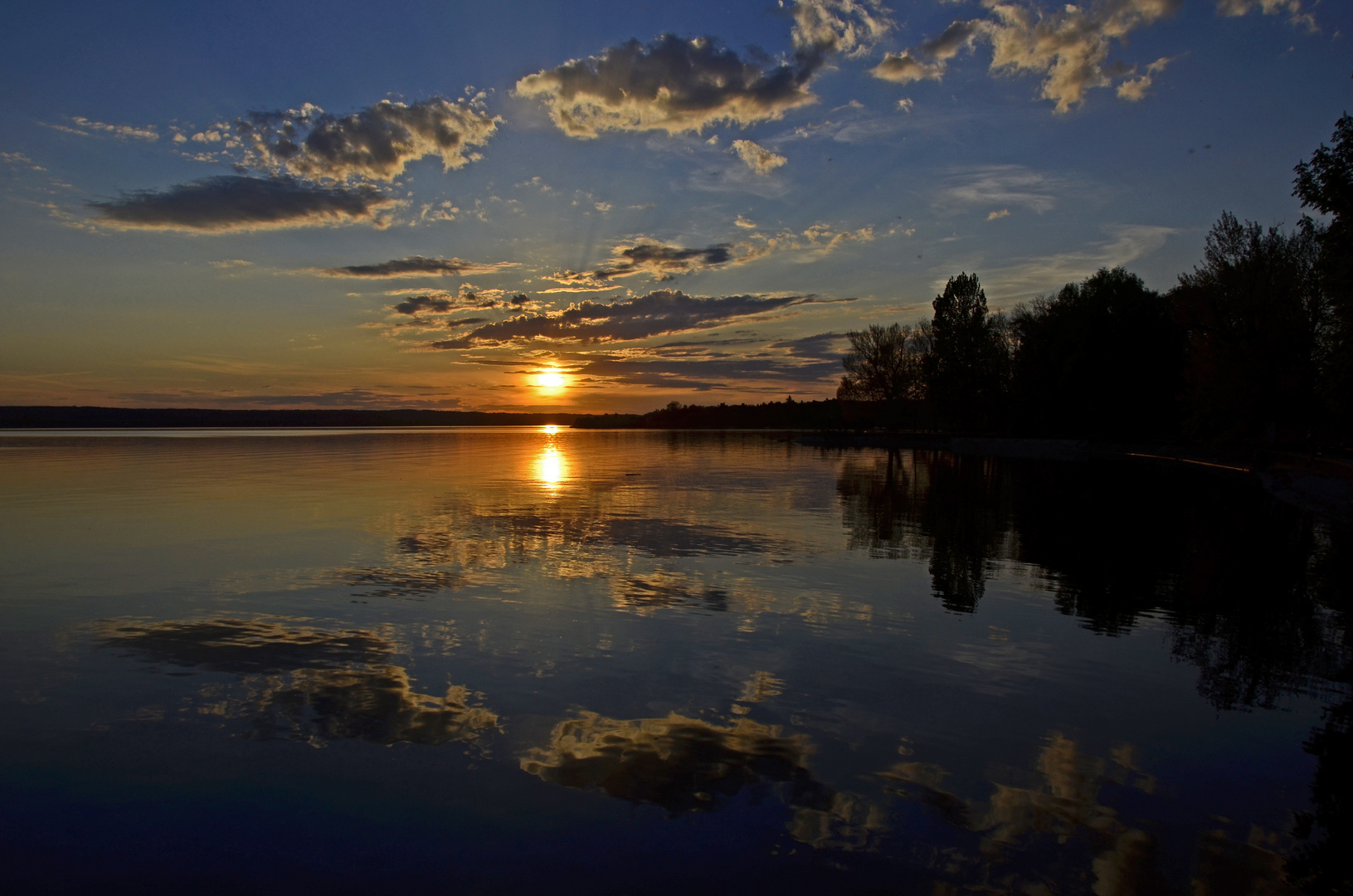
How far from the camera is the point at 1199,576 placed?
14.6 meters

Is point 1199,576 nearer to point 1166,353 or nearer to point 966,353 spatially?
point 1166,353

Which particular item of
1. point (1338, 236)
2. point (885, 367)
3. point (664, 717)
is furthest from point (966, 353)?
point (664, 717)

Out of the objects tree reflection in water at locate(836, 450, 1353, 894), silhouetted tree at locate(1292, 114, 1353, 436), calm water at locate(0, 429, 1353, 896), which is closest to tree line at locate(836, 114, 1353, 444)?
silhouetted tree at locate(1292, 114, 1353, 436)

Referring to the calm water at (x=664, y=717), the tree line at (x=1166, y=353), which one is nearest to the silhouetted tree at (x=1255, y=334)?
the tree line at (x=1166, y=353)

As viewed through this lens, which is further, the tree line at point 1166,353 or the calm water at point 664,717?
the tree line at point 1166,353

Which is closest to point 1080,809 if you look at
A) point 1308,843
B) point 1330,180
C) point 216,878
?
point 1308,843

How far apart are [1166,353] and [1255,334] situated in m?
30.9

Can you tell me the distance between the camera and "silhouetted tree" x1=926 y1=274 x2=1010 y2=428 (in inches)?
3728

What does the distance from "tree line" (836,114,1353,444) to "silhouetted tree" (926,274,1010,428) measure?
15 cm

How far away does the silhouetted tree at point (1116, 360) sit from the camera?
75.1 m

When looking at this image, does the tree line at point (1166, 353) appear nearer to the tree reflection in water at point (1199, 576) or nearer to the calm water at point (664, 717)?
the tree reflection in water at point (1199, 576)

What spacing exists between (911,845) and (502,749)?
3352mm

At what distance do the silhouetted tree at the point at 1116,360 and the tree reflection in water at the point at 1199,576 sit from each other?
46369mm

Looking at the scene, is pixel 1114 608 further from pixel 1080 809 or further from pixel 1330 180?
pixel 1330 180
